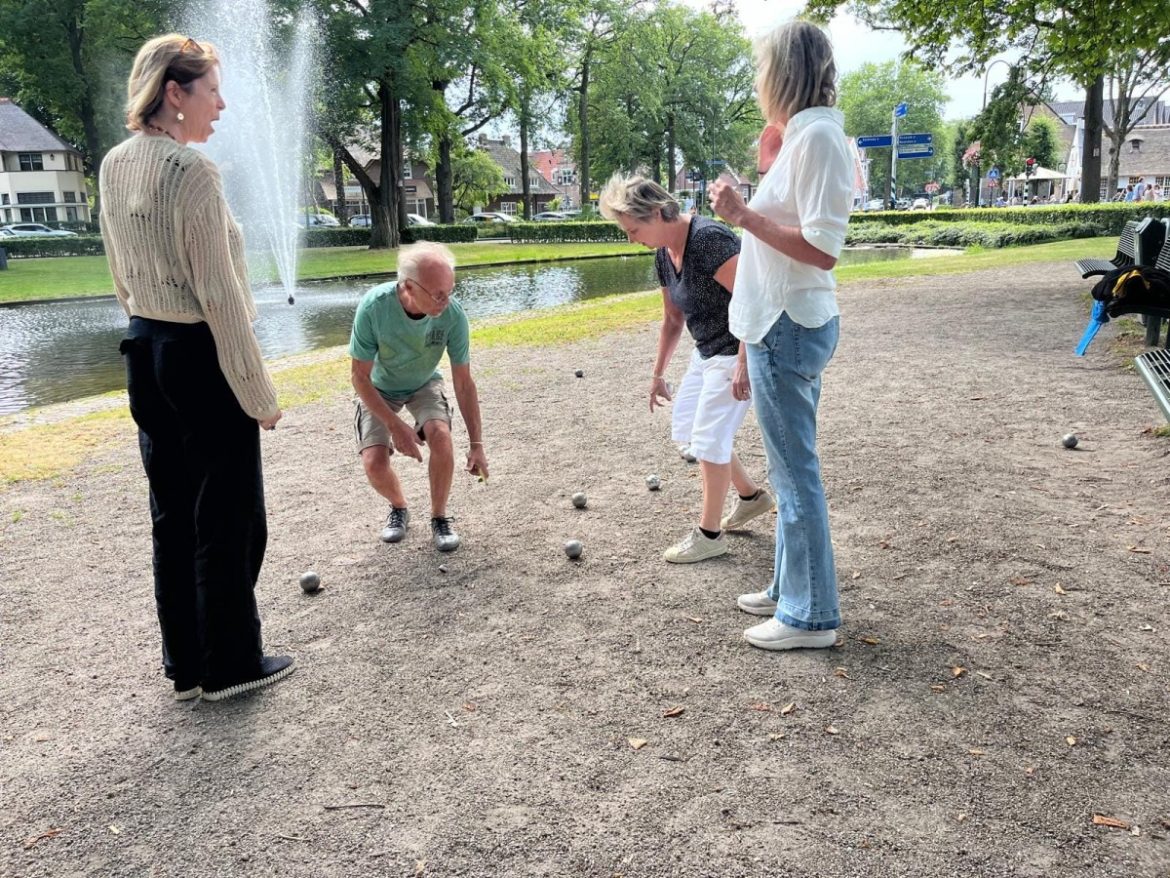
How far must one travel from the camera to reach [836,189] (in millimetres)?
2988

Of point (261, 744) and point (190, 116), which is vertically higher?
point (190, 116)

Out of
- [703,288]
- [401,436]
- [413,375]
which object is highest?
[703,288]

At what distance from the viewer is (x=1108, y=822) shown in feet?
8.29

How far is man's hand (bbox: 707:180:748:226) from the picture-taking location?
3.04 m

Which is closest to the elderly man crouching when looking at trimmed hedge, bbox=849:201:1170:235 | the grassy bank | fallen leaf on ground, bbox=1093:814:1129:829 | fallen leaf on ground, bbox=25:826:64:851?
fallen leaf on ground, bbox=25:826:64:851

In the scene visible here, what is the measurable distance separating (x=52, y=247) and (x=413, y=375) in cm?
4318

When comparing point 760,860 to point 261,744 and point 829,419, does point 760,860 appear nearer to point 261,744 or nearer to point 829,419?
point 261,744

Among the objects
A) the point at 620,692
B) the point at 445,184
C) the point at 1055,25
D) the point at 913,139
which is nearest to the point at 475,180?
the point at 445,184

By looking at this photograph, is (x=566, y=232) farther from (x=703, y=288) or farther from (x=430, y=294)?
(x=703, y=288)

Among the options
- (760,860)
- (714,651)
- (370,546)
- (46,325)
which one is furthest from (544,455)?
(46,325)

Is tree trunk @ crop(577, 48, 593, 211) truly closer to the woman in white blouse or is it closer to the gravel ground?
the gravel ground

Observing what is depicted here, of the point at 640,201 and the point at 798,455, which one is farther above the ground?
the point at 640,201

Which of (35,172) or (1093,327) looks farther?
(35,172)

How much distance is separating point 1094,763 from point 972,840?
2.00ft
